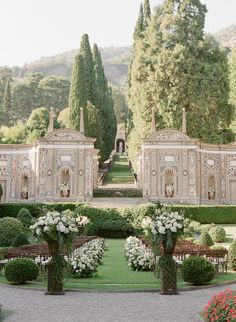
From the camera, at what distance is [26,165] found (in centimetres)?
3675

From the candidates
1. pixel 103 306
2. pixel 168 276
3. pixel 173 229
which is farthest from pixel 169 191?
pixel 103 306

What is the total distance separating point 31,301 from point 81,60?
119 feet

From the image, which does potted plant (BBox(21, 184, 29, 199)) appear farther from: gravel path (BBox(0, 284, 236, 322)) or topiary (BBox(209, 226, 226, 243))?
gravel path (BBox(0, 284, 236, 322))

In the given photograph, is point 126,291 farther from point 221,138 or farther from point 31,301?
point 221,138

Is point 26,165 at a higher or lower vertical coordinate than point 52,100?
lower

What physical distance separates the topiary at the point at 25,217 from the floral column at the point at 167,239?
16.3 m

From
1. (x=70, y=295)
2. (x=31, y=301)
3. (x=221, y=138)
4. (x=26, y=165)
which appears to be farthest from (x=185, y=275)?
(x=221, y=138)

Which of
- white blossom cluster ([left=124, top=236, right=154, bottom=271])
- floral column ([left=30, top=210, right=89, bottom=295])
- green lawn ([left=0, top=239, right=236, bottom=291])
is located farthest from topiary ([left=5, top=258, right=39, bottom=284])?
white blossom cluster ([left=124, top=236, right=154, bottom=271])

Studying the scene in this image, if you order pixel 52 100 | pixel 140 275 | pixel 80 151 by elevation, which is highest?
pixel 52 100

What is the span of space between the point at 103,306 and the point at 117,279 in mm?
3737

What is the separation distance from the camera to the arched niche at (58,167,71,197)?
115 feet

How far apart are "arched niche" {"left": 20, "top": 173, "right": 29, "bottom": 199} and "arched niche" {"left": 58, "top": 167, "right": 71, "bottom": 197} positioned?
290 centimetres

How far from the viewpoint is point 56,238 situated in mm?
12172

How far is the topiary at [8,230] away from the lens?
22500mm
